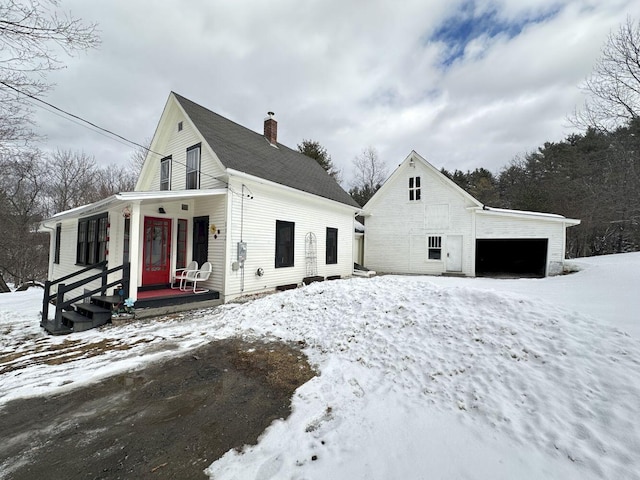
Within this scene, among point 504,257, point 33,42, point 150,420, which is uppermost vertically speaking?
point 33,42

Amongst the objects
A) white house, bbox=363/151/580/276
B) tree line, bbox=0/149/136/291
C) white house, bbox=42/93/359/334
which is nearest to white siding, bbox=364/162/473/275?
white house, bbox=363/151/580/276

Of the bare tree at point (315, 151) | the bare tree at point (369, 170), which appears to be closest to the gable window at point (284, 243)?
the bare tree at point (315, 151)

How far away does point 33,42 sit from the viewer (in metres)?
5.80

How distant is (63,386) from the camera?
346 centimetres

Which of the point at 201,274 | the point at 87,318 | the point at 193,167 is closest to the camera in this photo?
the point at 87,318

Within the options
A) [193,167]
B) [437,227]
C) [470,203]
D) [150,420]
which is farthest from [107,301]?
[470,203]

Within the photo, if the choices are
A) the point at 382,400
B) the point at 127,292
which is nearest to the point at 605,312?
the point at 382,400

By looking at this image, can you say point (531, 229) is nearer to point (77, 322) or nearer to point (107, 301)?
point (107, 301)

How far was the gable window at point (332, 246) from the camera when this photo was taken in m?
12.9

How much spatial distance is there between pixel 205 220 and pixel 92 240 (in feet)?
13.3

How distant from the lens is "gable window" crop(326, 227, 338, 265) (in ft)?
42.4

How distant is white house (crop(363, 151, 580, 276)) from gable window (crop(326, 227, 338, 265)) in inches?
165

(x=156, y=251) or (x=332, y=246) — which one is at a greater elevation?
(x=332, y=246)

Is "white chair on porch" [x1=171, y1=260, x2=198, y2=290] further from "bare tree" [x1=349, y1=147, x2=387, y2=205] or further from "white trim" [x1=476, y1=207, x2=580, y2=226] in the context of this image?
"bare tree" [x1=349, y1=147, x2=387, y2=205]
